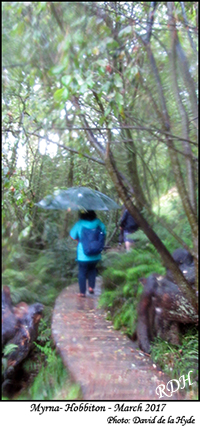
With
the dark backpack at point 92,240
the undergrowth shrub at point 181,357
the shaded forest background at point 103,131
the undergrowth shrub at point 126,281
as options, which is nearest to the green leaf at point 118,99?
the shaded forest background at point 103,131

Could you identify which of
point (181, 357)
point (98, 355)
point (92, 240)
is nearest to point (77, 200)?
point (92, 240)

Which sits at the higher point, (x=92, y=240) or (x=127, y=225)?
(x=127, y=225)

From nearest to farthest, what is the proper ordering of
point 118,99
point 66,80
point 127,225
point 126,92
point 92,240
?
point 66,80 < point 118,99 < point 126,92 < point 92,240 < point 127,225

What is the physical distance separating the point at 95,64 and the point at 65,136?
0.63m

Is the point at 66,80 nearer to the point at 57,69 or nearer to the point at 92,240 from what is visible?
the point at 57,69

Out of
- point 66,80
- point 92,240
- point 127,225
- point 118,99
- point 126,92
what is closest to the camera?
point 66,80

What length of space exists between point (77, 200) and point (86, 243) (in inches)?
16.0

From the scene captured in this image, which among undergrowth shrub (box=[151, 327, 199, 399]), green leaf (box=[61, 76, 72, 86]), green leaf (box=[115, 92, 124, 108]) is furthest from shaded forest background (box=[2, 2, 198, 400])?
undergrowth shrub (box=[151, 327, 199, 399])

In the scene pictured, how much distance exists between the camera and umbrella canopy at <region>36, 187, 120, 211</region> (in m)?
2.93

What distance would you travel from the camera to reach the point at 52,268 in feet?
9.59

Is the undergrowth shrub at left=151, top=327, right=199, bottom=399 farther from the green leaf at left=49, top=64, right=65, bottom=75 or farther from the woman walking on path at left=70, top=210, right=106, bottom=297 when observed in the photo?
the green leaf at left=49, top=64, right=65, bottom=75

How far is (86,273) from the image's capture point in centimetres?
310

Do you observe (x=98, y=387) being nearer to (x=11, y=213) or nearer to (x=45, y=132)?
(x=11, y=213)

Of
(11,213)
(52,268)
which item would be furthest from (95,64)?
(52,268)
